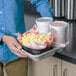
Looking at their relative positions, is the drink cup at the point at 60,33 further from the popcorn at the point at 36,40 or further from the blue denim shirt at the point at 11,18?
the blue denim shirt at the point at 11,18

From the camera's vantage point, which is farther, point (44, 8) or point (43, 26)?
point (44, 8)

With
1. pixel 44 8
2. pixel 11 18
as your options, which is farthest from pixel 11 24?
pixel 44 8

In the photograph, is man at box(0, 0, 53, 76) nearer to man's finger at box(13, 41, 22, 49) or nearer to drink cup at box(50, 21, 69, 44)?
man's finger at box(13, 41, 22, 49)

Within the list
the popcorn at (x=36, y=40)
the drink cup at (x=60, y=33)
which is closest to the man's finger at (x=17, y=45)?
the popcorn at (x=36, y=40)

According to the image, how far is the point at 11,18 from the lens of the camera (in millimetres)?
1012

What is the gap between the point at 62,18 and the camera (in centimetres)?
151

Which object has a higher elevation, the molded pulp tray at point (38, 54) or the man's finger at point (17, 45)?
the man's finger at point (17, 45)

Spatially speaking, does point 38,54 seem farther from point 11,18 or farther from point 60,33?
point 11,18

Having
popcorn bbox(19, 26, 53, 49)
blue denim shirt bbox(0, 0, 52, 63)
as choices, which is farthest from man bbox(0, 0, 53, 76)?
popcorn bbox(19, 26, 53, 49)

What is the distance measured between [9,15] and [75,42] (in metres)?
0.33

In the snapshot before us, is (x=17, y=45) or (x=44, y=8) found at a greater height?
(x=44, y=8)

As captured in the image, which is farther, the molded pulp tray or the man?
the man

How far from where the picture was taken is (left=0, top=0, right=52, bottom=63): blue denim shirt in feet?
3.28

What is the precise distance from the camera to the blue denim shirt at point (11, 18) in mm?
1000
